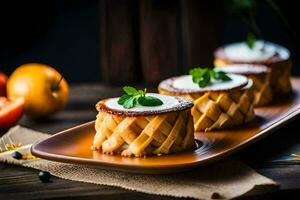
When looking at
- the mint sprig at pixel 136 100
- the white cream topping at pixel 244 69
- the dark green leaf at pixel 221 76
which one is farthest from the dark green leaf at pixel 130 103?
the white cream topping at pixel 244 69

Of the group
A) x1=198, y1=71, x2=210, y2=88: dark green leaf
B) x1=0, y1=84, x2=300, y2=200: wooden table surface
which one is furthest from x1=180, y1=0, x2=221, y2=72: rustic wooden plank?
x1=198, y1=71, x2=210, y2=88: dark green leaf

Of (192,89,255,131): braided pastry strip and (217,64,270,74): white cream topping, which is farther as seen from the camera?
(217,64,270,74): white cream topping

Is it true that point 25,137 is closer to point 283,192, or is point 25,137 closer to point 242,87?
point 242,87

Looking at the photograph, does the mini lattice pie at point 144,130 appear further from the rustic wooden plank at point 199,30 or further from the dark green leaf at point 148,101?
the rustic wooden plank at point 199,30

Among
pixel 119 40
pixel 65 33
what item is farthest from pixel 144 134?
pixel 65 33

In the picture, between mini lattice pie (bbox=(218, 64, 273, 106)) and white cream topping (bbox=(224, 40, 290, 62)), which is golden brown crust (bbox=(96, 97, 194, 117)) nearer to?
mini lattice pie (bbox=(218, 64, 273, 106))
